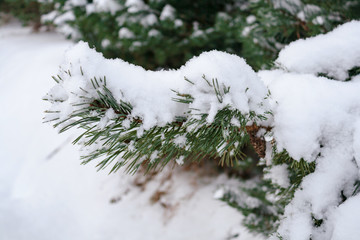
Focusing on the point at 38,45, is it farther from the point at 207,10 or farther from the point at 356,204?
the point at 356,204

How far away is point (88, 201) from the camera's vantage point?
11.7ft

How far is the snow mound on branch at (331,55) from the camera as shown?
908 mm

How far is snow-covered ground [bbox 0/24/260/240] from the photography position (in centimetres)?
320

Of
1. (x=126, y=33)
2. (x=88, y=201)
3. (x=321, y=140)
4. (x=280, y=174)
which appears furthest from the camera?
(x=88, y=201)

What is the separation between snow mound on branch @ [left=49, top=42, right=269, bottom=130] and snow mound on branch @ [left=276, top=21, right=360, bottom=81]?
14.4 inches

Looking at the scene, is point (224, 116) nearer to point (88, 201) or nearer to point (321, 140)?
point (321, 140)

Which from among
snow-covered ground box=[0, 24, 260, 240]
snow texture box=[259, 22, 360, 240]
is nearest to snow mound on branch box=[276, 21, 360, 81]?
snow texture box=[259, 22, 360, 240]

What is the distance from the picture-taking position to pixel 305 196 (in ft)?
2.60

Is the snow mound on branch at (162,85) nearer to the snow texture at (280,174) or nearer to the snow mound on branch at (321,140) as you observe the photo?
the snow mound on branch at (321,140)

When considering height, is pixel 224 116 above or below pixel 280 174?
above

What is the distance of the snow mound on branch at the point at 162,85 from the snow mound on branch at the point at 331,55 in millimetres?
366

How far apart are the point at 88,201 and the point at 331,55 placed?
11.6ft

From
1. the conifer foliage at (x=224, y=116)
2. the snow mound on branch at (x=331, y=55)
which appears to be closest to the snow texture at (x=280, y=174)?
the conifer foliage at (x=224, y=116)

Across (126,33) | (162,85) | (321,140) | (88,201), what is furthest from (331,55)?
(88,201)
